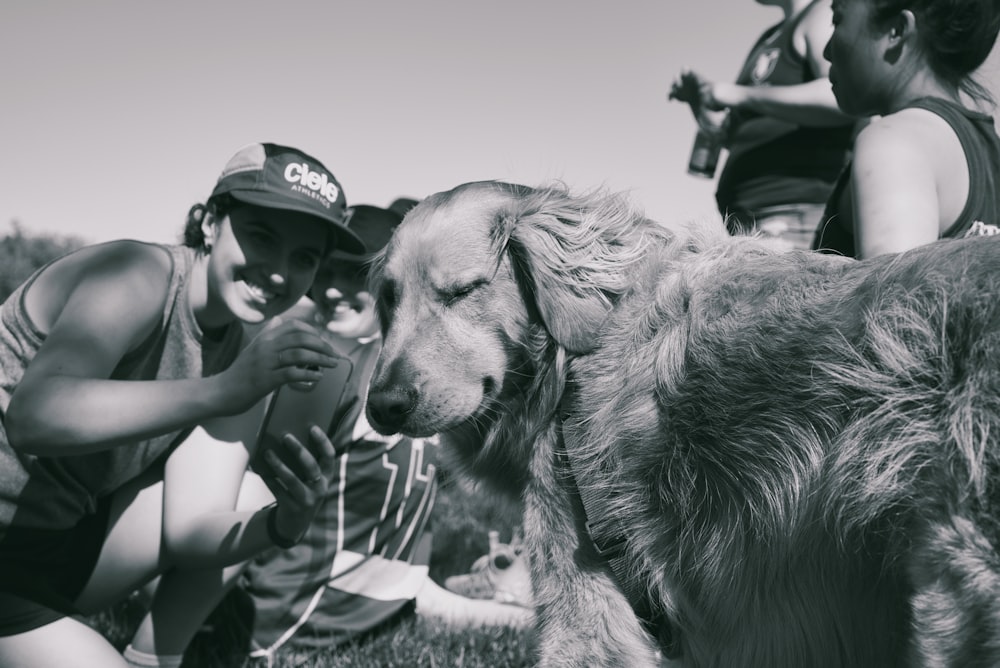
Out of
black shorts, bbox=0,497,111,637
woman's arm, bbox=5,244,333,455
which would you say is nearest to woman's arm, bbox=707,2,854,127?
woman's arm, bbox=5,244,333,455

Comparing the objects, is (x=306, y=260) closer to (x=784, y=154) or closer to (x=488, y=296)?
(x=488, y=296)

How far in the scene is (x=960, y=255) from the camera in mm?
1884

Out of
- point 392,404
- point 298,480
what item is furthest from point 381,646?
point 392,404

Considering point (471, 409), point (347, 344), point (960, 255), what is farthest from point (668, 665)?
point (347, 344)

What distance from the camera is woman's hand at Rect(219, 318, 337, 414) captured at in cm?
265

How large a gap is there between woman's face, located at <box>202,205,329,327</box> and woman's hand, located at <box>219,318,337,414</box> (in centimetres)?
64

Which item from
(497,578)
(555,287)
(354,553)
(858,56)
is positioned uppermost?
(858,56)

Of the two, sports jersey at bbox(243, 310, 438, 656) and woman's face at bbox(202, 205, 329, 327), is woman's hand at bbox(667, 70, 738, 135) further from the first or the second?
woman's face at bbox(202, 205, 329, 327)

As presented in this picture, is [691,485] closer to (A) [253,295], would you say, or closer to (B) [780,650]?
(B) [780,650]

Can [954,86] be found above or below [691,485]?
above

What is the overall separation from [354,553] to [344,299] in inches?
67.1

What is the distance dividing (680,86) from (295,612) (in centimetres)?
363

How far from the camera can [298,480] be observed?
2.89 meters

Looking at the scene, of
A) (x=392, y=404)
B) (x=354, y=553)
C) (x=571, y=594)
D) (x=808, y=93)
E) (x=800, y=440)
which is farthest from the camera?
(x=808, y=93)
